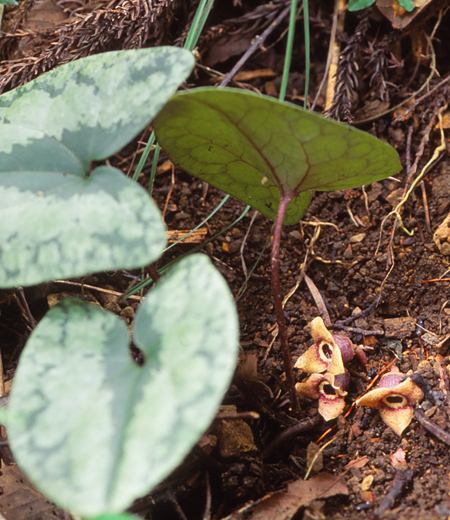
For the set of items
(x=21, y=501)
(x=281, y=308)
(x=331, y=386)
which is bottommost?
(x=21, y=501)

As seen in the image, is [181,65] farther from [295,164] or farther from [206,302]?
[206,302]

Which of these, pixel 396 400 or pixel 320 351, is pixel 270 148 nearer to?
pixel 320 351

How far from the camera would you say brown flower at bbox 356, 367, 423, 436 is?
100 centimetres

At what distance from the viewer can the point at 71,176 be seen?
93 centimetres

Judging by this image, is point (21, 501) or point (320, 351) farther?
point (320, 351)

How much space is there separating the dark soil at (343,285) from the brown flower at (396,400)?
0.03m

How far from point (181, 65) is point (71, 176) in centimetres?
32

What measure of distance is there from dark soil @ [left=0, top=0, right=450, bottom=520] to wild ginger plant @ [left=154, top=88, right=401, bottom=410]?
6.1 inches

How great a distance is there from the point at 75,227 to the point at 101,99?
299mm

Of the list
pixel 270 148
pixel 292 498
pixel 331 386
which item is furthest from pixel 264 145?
pixel 292 498

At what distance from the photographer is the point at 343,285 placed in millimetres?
1322

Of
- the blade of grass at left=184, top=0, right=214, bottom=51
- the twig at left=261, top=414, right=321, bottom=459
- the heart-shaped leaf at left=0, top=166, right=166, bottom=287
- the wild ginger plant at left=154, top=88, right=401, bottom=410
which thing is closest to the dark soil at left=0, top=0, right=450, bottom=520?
the twig at left=261, top=414, right=321, bottom=459

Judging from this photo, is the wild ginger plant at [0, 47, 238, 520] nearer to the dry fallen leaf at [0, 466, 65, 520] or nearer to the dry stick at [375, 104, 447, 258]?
the dry fallen leaf at [0, 466, 65, 520]

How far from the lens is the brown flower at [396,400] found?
1.00 metres
